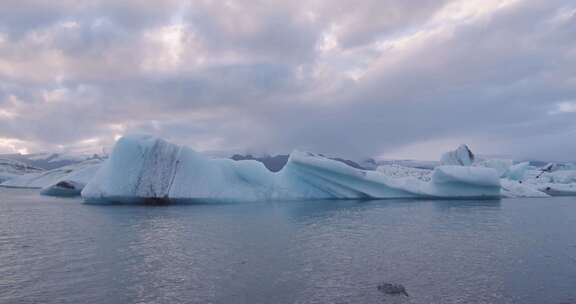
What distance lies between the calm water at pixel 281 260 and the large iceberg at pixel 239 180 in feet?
13.4

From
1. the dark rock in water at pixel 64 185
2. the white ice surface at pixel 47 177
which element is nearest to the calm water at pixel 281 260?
the dark rock in water at pixel 64 185

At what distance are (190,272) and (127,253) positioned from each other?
1.73 metres

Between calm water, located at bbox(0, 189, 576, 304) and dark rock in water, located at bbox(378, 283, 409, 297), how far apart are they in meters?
0.12

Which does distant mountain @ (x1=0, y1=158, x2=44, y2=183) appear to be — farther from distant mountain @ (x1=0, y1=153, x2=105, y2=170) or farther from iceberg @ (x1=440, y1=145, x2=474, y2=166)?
iceberg @ (x1=440, y1=145, x2=474, y2=166)

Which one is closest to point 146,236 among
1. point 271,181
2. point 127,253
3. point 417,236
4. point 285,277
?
point 127,253

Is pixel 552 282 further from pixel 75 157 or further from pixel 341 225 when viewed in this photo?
pixel 75 157

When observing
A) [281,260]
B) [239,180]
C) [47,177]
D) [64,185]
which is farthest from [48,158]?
[281,260]

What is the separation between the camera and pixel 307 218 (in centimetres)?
1184

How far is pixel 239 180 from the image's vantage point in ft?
57.5

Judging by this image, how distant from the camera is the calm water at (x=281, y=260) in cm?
498

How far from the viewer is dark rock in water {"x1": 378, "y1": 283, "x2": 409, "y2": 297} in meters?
4.99

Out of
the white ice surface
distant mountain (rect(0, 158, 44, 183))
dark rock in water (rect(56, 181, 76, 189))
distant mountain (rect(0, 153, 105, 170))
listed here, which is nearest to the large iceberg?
dark rock in water (rect(56, 181, 76, 189))

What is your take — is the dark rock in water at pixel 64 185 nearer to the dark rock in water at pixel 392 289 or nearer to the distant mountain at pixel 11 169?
the dark rock in water at pixel 392 289

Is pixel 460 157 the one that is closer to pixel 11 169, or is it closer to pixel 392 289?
pixel 392 289
